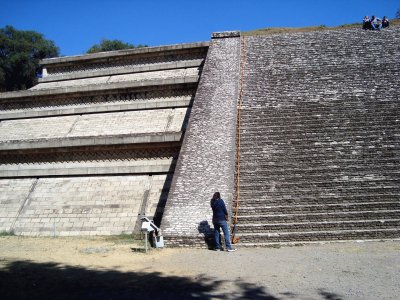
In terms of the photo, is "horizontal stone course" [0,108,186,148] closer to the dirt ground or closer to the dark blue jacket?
the dark blue jacket

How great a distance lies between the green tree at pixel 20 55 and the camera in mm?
33531

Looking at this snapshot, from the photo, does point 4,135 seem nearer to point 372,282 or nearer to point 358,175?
point 358,175

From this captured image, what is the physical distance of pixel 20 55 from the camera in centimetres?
3334

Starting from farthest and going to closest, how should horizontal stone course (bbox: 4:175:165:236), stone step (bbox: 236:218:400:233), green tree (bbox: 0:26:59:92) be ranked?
green tree (bbox: 0:26:59:92), horizontal stone course (bbox: 4:175:165:236), stone step (bbox: 236:218:400:233)

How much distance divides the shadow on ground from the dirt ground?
0.4 inches

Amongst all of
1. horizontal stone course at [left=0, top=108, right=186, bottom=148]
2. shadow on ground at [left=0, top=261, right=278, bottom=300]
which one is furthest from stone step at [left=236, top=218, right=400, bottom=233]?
horizontal stone course at [left=0, top=108, right=186, bottom=148]

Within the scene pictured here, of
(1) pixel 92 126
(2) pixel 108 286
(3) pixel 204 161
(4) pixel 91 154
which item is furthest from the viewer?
(1) pixel 92 126

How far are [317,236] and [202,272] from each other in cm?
275

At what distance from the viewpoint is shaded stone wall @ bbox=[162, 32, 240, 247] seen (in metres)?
6.81

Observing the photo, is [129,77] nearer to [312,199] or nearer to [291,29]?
[312,199]

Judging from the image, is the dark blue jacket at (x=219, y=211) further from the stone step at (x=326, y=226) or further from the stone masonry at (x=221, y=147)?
the stone step at (x=326, y=226)

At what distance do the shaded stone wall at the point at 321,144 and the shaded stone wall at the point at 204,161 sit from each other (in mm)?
470

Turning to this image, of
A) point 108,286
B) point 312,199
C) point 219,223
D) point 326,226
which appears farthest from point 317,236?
point 108,286

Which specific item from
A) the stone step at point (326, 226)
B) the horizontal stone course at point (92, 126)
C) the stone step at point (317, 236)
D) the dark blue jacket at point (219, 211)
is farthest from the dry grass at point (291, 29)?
the dark blue jacket at point (219, 211)
